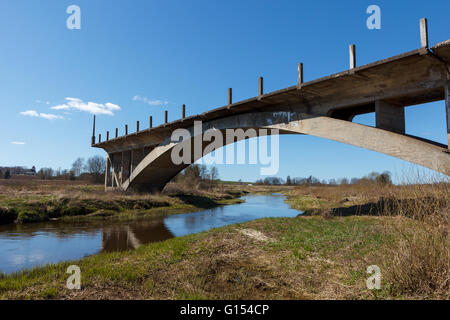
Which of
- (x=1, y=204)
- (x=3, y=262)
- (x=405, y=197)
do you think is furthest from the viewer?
(x=1, y=204)

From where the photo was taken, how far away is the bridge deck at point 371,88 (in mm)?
8781

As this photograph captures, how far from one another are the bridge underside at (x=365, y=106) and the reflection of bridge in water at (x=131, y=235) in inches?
309

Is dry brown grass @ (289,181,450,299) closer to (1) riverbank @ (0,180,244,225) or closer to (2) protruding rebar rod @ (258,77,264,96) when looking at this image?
(2) protruding rebar rod @ (258,77,264,96)

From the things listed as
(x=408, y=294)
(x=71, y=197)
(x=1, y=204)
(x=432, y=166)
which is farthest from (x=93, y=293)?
(x=71, y=197)

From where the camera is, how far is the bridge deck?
8781mm

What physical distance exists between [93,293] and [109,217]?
1461 cm

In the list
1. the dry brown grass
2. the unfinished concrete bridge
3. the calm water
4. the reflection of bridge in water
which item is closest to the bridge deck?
the unfinished concrete bridge

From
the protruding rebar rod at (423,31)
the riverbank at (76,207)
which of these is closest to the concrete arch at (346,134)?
the protruding rebar rod at (423,31)

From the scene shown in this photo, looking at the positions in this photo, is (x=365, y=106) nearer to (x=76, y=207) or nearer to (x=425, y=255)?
(x=425, y=255)

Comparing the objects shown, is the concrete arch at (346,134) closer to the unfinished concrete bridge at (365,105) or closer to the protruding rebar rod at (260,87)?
the unfinished concrete bridge at (365,105)

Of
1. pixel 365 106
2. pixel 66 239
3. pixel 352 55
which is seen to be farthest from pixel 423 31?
pixel 66 239

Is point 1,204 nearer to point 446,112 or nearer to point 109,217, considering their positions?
point 109,217

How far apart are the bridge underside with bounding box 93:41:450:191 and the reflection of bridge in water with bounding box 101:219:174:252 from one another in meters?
7.85

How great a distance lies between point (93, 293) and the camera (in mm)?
4348
